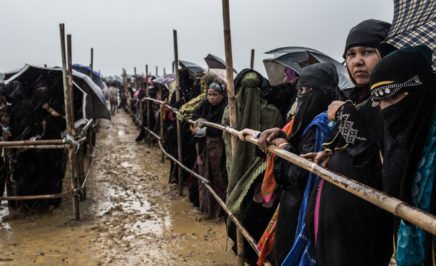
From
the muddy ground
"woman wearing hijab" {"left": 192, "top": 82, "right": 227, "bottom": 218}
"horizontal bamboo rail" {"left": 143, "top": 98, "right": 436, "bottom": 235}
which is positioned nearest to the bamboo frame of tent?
the muddy ground

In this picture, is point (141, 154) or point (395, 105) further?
point (141, 154)

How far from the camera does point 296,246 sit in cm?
197

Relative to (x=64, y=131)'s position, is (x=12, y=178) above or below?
below

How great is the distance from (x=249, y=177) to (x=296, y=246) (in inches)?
48.2

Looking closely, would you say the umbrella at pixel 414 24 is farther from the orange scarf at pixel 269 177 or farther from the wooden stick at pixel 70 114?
the wooden stick at pixel 70 114

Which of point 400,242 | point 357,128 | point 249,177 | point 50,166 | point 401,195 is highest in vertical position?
point 357,128

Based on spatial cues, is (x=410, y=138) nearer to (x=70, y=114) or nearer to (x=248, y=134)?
(x=248, y=134)

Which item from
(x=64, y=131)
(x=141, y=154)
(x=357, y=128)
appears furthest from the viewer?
(x=141, y=154)

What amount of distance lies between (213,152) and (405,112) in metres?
3.48

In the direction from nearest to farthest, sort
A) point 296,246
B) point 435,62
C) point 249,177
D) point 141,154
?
point 435,62, point 296,246, point 249,177, point 141,154

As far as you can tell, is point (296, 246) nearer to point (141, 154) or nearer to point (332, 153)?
point (332, 153)

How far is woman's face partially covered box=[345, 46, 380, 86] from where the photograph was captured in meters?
1.90

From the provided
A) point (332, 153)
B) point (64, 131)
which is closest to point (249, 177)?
point (332, 153)

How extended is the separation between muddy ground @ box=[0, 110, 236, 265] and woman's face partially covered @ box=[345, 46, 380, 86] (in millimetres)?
2436
